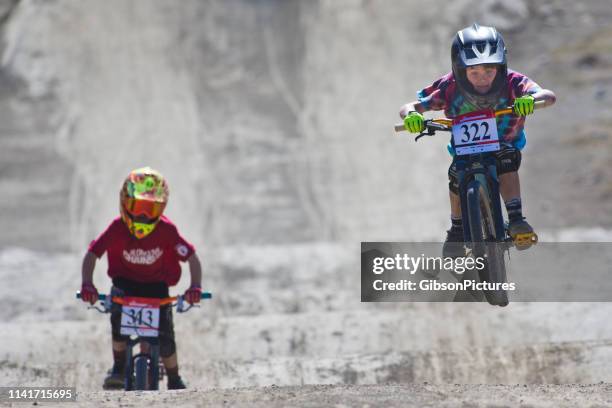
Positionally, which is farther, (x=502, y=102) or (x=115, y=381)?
(x=115, y=381)

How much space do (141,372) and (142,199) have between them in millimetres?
1589

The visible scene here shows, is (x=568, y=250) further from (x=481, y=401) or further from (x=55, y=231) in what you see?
(x=55, y=231)

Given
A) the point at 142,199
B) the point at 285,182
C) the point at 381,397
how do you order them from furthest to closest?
the point at 285,182, the point at 142,199, the point at 381,397

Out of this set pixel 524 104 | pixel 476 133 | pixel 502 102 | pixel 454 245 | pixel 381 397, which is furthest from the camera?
pixel 454 245

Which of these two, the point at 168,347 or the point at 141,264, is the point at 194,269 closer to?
the point at 141,264

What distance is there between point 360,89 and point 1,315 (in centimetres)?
915

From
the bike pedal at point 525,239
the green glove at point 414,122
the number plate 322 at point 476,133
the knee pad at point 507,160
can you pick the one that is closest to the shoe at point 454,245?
the bike pedal at point 525,239

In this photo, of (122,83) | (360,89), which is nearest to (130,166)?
(122,83)

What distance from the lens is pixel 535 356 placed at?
1016cm

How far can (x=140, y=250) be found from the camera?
874cm

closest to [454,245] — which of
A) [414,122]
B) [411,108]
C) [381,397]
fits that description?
[414,122]

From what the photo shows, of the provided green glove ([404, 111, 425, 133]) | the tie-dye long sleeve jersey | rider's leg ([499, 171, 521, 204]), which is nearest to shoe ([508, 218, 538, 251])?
rider's leg ([499, 171, 521, 204])

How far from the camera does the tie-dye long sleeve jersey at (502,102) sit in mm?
8070

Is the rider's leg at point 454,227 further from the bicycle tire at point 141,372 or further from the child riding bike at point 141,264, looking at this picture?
the bicycle tire at point 141,372
